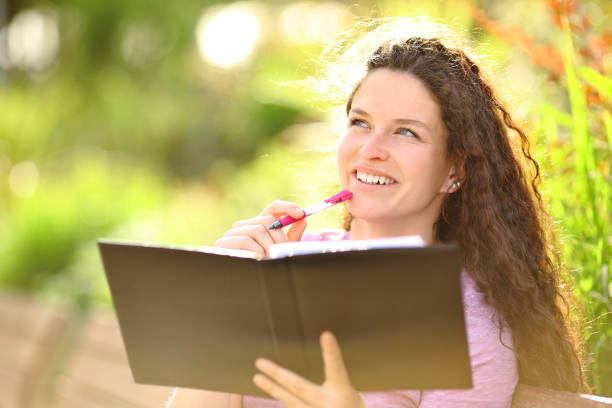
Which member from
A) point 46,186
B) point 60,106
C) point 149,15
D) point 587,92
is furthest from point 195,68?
point 587,92

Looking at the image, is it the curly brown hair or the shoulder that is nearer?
the curly brown hair

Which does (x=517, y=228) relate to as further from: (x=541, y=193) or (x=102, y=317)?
(x=102, y=317)

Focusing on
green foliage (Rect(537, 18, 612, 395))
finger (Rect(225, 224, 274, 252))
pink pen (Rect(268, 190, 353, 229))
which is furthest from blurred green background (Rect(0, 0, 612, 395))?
finger (Rect(225, 224, 274, 252))

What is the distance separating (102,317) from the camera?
12.0 ft

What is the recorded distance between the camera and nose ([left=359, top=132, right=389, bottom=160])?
6.63 feet

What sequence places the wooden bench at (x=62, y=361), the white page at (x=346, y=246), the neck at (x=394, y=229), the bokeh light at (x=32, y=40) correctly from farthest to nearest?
the bokeh light at (x=32, y=40), the wooden bench at (x=62, y=361), the neck at (x=394, y=229), the white page at (x=346, y=246)

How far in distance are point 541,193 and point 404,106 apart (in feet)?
1.61

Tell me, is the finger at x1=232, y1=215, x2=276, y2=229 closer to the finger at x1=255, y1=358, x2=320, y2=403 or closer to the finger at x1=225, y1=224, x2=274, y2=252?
the finger at x1=225, y1=224, x2=274, y2=252

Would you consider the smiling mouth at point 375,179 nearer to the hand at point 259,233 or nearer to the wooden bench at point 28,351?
the hand at point 259,233

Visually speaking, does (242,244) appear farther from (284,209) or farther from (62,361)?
(62,361)

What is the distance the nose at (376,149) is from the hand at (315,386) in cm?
65

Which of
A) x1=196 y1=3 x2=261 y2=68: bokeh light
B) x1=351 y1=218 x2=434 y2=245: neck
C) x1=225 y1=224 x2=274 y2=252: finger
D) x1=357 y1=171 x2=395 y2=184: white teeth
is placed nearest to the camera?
x1=225 y1=224 x2=274 y2=252: finger

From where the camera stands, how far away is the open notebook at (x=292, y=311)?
4.68ft

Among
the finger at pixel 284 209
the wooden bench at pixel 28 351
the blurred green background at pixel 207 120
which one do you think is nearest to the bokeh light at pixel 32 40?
the blurred green background at pixel 207 120
